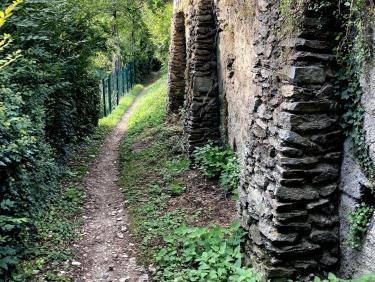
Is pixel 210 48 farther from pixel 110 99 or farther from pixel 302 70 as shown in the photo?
pixel 110 99

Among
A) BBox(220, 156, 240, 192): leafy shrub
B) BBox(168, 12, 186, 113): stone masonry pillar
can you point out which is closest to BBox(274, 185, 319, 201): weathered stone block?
BBox(220, 156, 240, 192): leafy shrub

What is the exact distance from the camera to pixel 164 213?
664cm

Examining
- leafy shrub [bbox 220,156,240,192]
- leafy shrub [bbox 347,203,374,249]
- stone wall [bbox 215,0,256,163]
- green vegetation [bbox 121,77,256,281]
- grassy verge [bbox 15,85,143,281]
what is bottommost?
grassy verge [bbox 15,85,143,281]

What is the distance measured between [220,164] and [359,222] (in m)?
4.02

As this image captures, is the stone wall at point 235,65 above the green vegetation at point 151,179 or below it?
above

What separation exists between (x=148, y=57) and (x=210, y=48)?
24493 mm

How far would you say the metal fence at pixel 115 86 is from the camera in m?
17.9

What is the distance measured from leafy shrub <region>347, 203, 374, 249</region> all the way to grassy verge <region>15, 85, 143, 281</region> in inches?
124

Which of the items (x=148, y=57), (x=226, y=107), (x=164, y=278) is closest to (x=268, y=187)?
(x=164, y=278)

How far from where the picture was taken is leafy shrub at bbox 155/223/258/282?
4.41 m

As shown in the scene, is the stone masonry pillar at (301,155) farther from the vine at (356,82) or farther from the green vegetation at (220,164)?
the green vegetation at (220,164)

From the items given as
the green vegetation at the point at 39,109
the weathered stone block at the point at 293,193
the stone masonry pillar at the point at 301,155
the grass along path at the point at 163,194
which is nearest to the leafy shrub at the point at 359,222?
the stone masonry pillar at the point at 301,155

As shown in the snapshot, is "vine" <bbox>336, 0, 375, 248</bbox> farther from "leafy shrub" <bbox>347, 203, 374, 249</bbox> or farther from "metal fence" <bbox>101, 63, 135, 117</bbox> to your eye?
"metal fence" <bbox>101, 63, 135, 117</bbox>

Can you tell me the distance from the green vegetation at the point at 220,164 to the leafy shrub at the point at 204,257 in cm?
149
